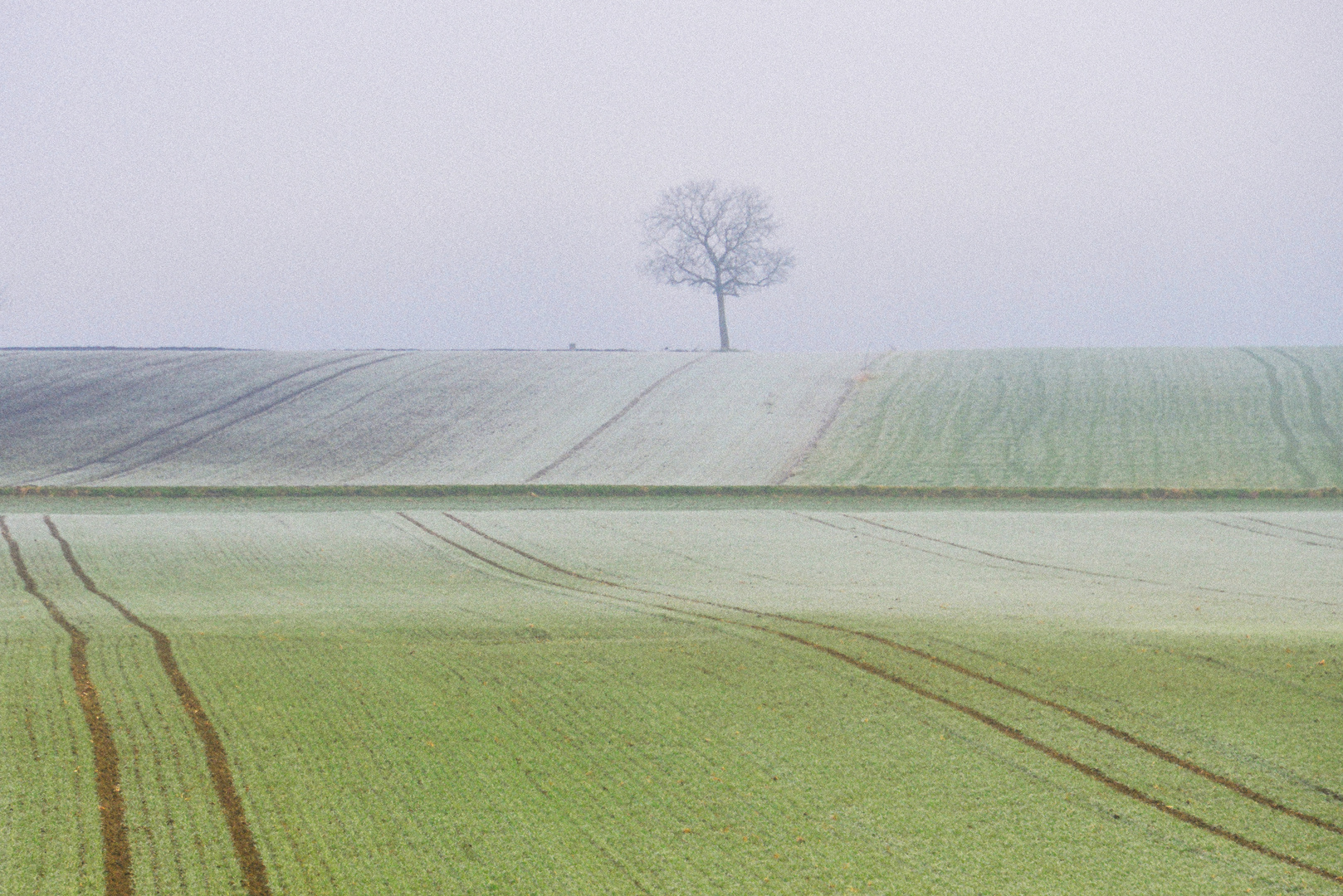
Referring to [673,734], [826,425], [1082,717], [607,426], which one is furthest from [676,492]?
[673,734]

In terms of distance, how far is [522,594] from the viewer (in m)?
15.2

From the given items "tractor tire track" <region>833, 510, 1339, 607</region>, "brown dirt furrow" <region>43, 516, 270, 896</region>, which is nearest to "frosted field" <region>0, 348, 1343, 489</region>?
"tractor tire track" <region>833, 510, 1339, 607</region>

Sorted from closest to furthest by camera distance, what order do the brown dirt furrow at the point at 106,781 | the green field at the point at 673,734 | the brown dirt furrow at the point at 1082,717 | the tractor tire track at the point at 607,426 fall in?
the brown dirt furrow at the point at 106,781 → the green field at the point at 673,734 → the brown dirt furrow at the point at 1082,717 → the tractor tire track at the point at 607,426

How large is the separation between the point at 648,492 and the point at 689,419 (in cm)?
1182

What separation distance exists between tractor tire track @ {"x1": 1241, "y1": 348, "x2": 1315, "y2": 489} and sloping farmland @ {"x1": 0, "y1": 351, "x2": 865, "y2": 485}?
46.8ft

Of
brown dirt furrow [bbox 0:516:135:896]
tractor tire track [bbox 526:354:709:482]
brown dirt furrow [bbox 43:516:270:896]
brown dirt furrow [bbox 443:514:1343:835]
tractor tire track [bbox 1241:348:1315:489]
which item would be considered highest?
brown dirt furrow [bbox 0:516:135:896]

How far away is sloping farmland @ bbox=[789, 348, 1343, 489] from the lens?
104ft

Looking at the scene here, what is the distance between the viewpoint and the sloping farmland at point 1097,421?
31656 mm

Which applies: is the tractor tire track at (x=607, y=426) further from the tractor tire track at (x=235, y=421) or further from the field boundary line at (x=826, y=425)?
the tractor tire track at (x=235, y=421)

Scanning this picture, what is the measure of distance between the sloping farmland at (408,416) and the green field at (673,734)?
59.6 feet

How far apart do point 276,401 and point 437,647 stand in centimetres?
3731

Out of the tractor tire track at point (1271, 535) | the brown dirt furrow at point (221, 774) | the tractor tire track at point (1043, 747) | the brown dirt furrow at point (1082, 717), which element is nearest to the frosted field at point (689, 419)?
the tractor tire track at point (1271, 535)

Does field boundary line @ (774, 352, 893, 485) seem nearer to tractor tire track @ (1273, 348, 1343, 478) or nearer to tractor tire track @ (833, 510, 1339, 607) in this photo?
tractor tire track @ (833, 510, 1339, 607)

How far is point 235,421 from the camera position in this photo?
4225 centimetres
